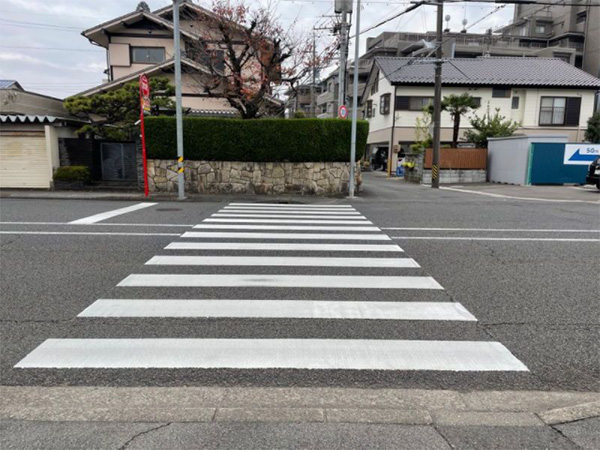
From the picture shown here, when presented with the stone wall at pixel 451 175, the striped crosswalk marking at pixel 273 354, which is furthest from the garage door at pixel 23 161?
the stone wall at pixel 451 175

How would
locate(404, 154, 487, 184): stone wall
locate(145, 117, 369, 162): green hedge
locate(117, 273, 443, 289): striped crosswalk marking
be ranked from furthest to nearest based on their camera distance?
locate(404, 154, 487, 184): stone wall < locate(145, 117, 369, 162): green hedge < locate(117, 273, 443, 289): striped crosswalk marking

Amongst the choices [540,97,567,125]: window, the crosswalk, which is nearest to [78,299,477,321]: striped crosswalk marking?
the crosswalk

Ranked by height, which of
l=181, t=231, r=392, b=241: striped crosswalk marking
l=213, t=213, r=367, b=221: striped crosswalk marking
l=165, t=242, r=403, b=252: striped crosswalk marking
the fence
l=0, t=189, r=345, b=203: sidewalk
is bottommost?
l=165, t=242, r=403, b=252: striped crosswalk marking

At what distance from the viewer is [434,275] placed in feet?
19.6

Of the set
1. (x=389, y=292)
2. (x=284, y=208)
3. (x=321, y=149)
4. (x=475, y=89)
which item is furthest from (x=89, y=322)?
(x=475, y=89)

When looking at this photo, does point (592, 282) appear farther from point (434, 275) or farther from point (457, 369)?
point (457, 369)

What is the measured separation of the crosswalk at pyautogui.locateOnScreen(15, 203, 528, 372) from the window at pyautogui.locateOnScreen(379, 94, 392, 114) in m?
28.2

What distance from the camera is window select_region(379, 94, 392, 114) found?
34156 mm

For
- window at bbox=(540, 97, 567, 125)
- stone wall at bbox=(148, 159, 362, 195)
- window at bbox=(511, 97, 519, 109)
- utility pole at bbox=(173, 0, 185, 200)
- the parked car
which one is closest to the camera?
utility pole at bbox=(173, 0, 185, 200)

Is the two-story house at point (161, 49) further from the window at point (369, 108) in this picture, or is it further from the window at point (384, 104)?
the window at point (369, 108)

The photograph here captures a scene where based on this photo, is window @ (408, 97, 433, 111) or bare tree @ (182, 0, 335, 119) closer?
bare tree @ (182, 0, 335, 119)

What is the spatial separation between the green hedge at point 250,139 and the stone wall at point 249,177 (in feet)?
0.94

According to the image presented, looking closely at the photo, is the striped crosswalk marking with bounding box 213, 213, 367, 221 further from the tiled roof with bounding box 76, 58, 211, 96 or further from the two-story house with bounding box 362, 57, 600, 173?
the two-story house with bounding box 362, 57, 600, 173

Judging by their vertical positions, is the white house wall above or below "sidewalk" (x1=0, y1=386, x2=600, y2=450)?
above
